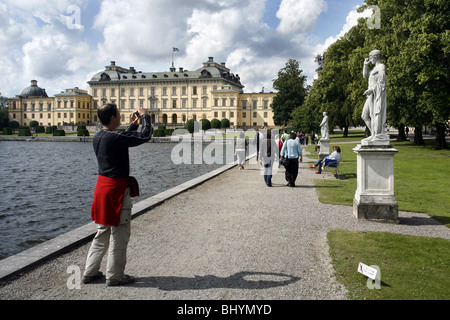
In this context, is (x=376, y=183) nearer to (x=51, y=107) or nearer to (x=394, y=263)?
(x=394, y=263)

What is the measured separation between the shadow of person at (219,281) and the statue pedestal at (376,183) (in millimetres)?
3522

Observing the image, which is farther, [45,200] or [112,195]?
[45,200]

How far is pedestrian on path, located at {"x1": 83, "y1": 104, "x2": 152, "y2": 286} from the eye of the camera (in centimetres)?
407

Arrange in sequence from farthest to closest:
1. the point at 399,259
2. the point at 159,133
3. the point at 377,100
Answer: the point at 159,133 < the point at 377,100 < the point at 399,259

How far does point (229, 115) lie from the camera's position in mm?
94438

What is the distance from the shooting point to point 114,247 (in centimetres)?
414

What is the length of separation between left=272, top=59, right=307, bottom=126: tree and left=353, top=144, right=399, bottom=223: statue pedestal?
61.9 meters

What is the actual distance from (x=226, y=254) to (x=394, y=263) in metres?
2.20

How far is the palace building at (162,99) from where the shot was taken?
311 ft

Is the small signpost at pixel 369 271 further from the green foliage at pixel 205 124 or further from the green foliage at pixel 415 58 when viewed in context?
the green foliage at pixel 205 124

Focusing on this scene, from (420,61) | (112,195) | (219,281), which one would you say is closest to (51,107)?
(420,61)

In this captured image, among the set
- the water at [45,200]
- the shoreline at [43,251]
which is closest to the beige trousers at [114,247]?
the shoreline at [43,251]

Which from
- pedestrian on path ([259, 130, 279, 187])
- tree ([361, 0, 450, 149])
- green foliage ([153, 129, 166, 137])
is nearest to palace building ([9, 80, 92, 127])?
green foliage ([153, 129, 166, 137])
